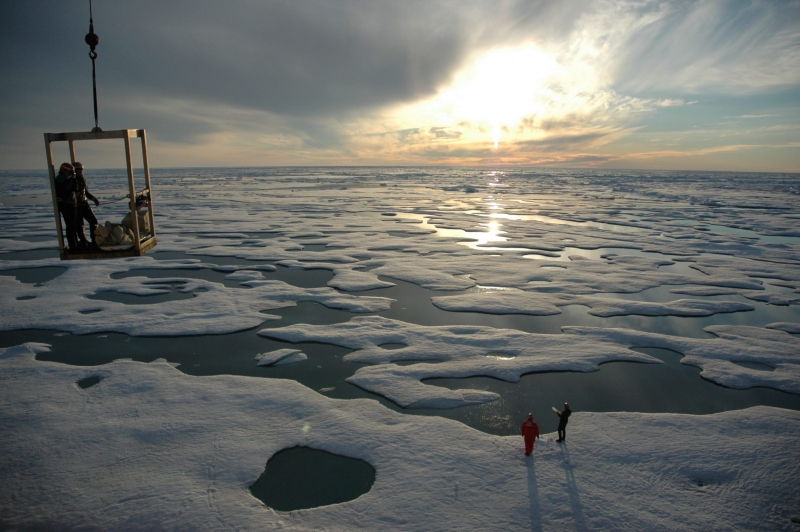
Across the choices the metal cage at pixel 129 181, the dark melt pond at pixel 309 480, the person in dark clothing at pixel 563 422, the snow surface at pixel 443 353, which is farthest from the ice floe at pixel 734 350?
the metal cage at pixel 129 181

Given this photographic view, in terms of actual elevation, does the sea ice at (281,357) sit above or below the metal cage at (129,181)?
below

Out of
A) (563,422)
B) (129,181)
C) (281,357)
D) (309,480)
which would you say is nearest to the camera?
(309,480)

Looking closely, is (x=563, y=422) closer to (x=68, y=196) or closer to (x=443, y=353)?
(x=443, y=353)

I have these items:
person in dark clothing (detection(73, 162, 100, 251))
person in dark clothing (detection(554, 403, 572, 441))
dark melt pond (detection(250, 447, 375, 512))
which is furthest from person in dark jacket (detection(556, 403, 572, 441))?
person in dark clothing (detection(73, 162, 100, 251))

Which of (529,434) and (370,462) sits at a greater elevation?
(529,434)

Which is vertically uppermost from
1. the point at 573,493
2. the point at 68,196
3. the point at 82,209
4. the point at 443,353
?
the point at 68,196

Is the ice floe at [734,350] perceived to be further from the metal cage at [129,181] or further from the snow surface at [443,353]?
the metal cage at [129,181]

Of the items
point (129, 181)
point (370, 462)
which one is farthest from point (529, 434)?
point (129, 181)
